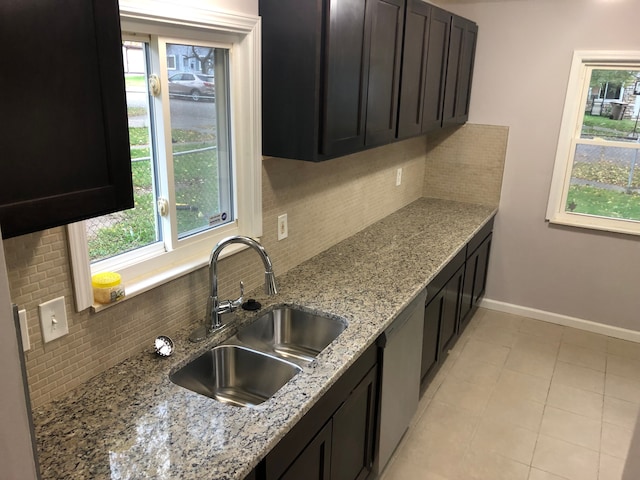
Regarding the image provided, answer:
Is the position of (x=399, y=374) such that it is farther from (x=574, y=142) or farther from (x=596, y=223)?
(x=574, y=142)

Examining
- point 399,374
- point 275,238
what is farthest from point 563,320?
point 275,238

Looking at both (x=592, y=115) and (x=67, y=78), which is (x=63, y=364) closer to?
(x=67, y=78)

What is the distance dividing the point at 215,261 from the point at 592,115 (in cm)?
311

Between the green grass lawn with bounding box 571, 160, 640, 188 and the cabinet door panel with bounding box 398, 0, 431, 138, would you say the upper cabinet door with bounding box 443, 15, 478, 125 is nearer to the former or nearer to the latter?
the cabinet door panel with bounding box 398, 0, 431, 138

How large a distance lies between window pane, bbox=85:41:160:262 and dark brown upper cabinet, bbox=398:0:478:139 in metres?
1.42

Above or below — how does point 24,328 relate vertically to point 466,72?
below

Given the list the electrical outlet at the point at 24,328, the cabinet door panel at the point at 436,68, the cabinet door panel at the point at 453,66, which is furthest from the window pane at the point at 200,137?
the cabinet door panel at the point at 453,66

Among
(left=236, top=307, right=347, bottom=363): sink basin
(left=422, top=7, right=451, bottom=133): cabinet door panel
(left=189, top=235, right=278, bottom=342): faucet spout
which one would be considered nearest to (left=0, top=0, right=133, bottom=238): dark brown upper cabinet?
(left=189, top=235, right=278, bottom=342): faucet spout

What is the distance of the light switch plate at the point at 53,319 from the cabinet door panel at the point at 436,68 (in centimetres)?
227

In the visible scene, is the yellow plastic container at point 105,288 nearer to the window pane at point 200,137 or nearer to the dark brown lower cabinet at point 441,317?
the window pane at point 200,137

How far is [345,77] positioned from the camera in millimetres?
2076

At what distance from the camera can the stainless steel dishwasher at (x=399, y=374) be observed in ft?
6.99

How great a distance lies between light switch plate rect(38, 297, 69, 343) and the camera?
1379 millimetres

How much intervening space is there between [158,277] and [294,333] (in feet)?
2.18
